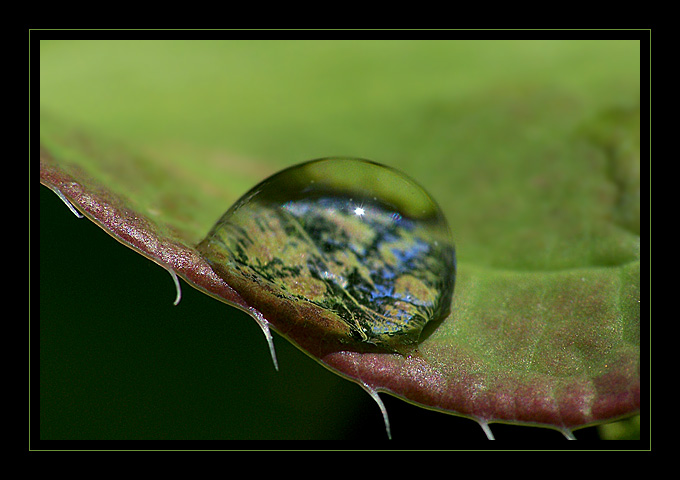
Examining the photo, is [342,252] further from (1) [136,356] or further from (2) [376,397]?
(1) [136,356]

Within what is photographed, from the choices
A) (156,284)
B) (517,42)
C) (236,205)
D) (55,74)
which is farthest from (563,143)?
(55,74)

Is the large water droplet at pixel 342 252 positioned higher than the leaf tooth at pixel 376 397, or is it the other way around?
the large water droplet at pixel 342 252

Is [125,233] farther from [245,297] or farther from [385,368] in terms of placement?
[385,368]

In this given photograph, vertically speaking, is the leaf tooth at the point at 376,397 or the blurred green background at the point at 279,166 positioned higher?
the blurred green background at the point at 279,166

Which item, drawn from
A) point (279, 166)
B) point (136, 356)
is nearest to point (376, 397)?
point (136, 356)

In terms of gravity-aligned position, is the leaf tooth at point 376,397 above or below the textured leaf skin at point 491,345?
below
